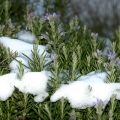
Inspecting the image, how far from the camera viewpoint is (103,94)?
238cm

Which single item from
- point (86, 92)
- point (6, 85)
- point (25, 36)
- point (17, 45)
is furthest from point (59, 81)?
point (25, 36)

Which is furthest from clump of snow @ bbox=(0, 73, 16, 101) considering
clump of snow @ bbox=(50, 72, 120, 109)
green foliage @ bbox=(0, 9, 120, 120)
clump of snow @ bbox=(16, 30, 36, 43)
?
clump of snow @ bbox=(16, 30, 36, 43)

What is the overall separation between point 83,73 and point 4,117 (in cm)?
55

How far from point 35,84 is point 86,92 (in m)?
0.30

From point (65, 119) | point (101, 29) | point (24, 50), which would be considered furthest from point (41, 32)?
point (101, 29)

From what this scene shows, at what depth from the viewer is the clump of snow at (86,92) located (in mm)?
2357

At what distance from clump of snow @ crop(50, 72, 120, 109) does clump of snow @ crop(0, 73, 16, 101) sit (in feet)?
0.79

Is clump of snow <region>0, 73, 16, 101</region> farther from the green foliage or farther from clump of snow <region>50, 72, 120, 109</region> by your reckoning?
clump of snow <region>50, 72, 120, 109</region>

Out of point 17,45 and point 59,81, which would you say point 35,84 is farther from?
point 17,45

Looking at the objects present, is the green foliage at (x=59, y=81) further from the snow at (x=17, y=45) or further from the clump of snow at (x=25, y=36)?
the clump of snow at (x=25, y=36)

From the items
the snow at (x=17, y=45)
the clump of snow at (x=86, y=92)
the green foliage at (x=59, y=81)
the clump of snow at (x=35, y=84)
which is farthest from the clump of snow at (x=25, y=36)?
the clump of snow at (x=86, y=92)

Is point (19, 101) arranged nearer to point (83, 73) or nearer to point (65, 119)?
point (65, 119)

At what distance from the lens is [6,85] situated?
2.46 metres

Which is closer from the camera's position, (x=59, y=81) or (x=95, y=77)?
(x=59, y=81)
